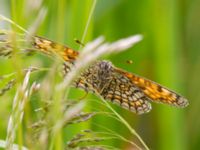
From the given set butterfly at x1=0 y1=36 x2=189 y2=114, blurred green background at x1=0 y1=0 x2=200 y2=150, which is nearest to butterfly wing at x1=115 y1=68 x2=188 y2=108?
butterfly at x1=0 y1=36 x2=189 y2=114

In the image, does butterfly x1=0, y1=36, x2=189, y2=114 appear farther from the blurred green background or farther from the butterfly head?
the blurred green background

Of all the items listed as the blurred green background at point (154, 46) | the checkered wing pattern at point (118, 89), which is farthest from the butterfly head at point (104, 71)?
the blurred green background at point (154, 46)

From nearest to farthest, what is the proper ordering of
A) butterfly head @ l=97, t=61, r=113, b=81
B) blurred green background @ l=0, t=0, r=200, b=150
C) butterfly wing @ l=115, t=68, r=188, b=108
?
butterfly wing @ l=115, t=68, r=188, b=108
butterfly head @ l=97, t=61, r=113, b=81
blurred green background @ l=0, t=0, r=200, b=150

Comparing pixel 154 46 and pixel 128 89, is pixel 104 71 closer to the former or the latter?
pixel 128 89

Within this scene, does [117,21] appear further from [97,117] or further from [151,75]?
[97,117]

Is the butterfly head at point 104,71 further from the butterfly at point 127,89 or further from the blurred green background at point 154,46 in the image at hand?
the blurred green background at point 154,46

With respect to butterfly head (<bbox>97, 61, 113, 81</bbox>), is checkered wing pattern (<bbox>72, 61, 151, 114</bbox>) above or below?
below

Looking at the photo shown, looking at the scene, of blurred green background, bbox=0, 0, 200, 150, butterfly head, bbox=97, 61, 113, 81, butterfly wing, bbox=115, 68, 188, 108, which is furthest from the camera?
blurred green background, bbox=0, 0, 200, 150
